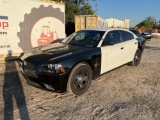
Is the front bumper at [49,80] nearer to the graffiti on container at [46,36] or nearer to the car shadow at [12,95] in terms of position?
the car shadow at [12,95]

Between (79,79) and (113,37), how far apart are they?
199cm

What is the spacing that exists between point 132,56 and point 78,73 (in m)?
3.12

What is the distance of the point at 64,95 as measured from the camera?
419 centimetres

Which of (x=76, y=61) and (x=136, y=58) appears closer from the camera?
(x=76, y=61)

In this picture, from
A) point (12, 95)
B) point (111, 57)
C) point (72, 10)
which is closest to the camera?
point (12, 95)

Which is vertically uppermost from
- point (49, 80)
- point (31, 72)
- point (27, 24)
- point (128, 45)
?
point (27, 24)

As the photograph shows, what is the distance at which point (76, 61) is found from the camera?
13.0 feet

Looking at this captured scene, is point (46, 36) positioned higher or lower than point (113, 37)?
higher

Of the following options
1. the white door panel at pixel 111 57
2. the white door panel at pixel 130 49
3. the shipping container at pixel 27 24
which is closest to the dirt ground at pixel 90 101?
the white door panel at pixel 111 57

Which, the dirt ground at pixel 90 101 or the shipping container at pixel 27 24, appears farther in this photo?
the shipping container at pixel 27 24

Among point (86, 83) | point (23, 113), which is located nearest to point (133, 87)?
point (86, 83)

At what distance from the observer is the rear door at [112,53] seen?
4784mm

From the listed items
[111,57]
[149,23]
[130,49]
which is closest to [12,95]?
[111,57]

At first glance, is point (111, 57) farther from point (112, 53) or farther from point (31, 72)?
point (31, 72)
